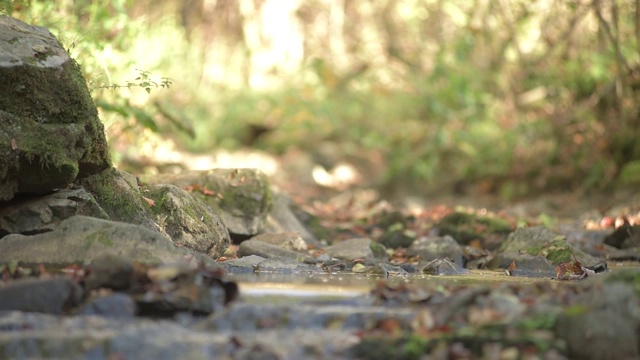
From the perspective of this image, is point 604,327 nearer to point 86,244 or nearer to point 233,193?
point 86,244

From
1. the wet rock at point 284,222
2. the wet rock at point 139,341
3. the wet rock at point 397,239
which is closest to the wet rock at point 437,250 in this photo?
the wet rock at point 397,239

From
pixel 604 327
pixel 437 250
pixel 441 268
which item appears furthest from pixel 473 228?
pixel 604 327

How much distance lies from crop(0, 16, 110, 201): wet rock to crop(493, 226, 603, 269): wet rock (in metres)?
4.40

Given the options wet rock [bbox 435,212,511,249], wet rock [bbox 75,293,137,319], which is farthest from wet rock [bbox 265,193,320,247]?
wet rock [bbox 75,293,137,319]

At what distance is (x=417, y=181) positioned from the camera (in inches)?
695

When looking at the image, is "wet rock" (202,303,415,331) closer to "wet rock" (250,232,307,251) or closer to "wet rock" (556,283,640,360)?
"wet rock" (556,283,640,360)

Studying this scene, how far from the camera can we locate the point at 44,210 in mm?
6648

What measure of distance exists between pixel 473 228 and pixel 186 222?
4.41m

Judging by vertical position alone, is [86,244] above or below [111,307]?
above

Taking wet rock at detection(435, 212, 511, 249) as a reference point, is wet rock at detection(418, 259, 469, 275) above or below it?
below

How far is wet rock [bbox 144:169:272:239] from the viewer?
9.08m

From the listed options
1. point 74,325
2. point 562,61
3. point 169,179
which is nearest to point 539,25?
point 562,61

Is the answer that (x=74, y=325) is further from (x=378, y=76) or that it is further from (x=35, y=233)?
(x=378, y=76)

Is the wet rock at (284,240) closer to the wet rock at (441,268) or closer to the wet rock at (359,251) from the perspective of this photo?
the wet rock at (359,251)
